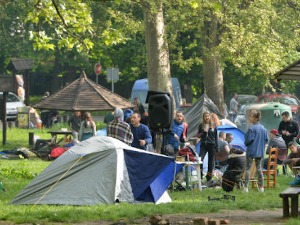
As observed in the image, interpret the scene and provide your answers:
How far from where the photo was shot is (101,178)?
66.8ft

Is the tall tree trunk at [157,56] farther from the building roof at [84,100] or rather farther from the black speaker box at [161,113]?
the black speaker box at [161,113]

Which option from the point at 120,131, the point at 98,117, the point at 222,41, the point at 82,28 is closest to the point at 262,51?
the point at 222,41

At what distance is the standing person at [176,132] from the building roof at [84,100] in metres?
8.04

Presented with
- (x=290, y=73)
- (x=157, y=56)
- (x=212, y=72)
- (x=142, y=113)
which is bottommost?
(x=142, y=113)

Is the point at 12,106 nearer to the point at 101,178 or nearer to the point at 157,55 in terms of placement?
the point at 157,55

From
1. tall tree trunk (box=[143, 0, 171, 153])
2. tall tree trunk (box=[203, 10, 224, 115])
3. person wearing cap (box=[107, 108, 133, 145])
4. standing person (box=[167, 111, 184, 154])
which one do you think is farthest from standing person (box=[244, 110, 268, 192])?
tall tree trunk (box=[203, 10, 224, 115])

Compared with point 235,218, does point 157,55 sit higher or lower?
higher

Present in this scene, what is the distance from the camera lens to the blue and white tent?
66.4 feet

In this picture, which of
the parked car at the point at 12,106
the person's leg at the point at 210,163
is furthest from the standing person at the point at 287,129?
the parked car at the point at 12,106

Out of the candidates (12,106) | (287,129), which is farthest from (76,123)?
(12,106)

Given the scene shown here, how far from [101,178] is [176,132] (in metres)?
5.76

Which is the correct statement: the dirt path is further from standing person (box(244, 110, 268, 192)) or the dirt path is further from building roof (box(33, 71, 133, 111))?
building roof (box(33, 71, 133, 111))

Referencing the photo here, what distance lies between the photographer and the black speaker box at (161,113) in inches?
916

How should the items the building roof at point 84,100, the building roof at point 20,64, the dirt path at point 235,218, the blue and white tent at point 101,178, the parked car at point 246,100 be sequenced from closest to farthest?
the dirt path at point 235,218 → the blue and white tent at point 101,178 → the building roof at point 84,100 → the building roof at point 20,64 → the parked car at point 246,100
